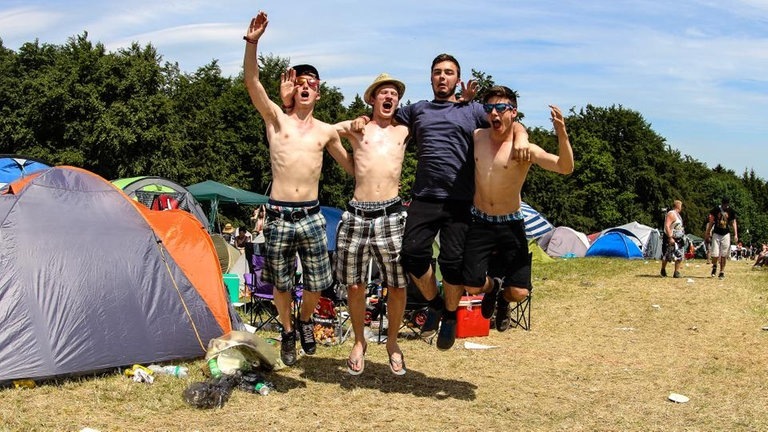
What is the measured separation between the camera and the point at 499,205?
609 cm

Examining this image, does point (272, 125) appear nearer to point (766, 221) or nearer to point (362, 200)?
point (362, 200)

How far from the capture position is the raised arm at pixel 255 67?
5914mm

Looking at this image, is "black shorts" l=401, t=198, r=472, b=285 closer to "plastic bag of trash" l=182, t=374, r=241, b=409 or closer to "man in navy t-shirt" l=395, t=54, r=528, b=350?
"man in navy t-shirt" l=395, t=54, r=528, b=350

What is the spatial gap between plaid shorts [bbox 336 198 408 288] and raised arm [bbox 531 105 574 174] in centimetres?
131

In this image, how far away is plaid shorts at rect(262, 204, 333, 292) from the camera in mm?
6254

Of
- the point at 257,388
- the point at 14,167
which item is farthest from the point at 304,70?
the point at 14,167

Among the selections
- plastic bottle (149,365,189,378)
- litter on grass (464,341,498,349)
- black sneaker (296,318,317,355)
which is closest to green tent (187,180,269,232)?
litter on grass (464,341,498,349)

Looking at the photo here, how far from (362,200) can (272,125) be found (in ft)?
3.26

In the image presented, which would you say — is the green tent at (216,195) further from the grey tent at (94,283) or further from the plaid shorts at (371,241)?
the plaid shorts at (371,241)

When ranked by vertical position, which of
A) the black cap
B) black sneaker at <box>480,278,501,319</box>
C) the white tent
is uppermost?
the black cap

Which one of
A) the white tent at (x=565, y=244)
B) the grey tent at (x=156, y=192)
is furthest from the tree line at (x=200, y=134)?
the grey tent at (x=156, y=192)

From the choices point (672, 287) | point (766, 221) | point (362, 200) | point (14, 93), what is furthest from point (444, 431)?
point (766, 221)

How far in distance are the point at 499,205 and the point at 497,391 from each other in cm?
171

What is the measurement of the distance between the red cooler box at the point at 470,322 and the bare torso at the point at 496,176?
342 cm
